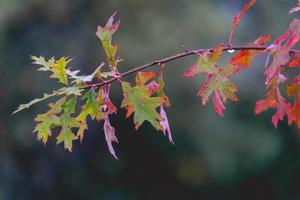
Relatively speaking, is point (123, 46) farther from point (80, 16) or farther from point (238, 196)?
point (238, 196)

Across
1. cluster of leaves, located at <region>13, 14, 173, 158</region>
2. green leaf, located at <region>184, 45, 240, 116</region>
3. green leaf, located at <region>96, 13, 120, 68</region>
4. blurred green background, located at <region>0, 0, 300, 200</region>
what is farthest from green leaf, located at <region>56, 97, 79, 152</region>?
blurred green background, located at <region>0, 0, 300, 200</region>

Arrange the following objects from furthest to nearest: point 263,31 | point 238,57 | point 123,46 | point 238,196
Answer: point 238,196 < point 263,31 < point 123,46 < point 238,57

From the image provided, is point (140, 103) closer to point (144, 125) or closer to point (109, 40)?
point (109, 40)

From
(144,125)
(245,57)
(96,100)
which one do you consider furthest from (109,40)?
(144,125)

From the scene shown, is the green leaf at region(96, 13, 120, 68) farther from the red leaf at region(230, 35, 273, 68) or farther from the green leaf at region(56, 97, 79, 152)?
the red leaf at region(230, 35, 273, 68)

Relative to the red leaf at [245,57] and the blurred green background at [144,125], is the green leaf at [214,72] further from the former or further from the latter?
the blurred green background at [144,125]

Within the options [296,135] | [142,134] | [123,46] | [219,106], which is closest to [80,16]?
[123,46]

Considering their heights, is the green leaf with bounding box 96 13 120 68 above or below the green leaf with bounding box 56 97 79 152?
above

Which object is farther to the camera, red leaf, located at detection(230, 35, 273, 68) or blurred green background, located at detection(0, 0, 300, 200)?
blurred green background, located at detection(0, 0, 300, 200)

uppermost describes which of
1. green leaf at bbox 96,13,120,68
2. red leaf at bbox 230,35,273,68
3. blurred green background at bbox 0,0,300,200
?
blurred green background at bbox 0,0,300,200
